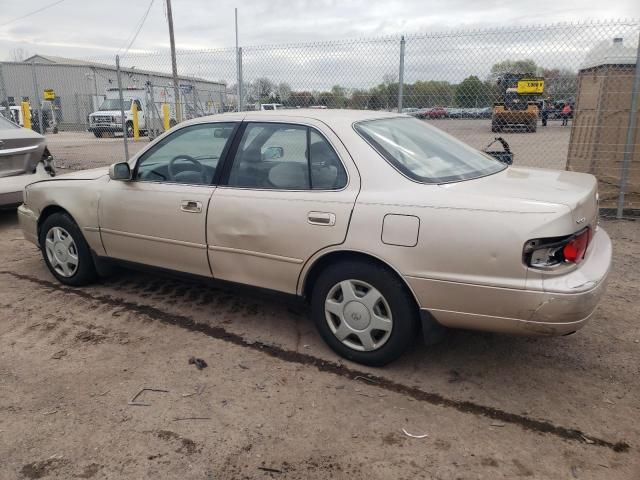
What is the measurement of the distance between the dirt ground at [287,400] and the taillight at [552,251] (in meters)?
0.81

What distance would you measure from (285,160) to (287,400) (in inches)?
58.8

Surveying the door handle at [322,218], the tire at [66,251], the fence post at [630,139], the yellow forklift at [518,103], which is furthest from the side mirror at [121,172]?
the fence post at [630,139]

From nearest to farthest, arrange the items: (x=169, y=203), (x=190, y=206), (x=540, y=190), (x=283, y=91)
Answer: (x=540, y=190)
(x=190, y=206)
(x=169, y=203)
(x=283, y=91)

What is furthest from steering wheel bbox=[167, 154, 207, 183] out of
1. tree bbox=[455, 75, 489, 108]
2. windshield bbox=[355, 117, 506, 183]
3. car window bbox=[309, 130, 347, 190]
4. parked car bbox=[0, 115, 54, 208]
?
tree bbox=[455, 75, 489, 108]

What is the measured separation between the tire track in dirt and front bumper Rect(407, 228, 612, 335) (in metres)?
0.43

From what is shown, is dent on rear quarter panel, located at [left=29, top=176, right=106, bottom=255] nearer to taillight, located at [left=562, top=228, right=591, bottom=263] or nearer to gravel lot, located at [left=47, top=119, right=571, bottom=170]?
taillight, located at [left=562, top=228, right=591, bottom=263]

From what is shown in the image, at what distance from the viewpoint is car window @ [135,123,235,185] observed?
3678 millimetres

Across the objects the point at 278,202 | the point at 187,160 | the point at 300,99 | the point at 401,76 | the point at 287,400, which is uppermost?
the point at 401,76

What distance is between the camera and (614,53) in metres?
6.42

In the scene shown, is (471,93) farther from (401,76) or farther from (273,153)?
(273,153)

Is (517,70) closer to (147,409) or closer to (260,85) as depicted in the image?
(260,85)

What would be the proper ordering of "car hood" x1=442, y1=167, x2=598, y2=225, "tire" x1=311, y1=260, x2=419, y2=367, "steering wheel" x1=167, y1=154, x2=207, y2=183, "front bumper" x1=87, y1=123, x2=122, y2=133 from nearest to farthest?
"car hood" x1=442, y1=167, x2=598, y2=225 → "tire" x1=311, y1=260, x2=419, y2=367 → "steering wheel" x1=167, y1=154, x2=207, y2=183 → "front bumper" x1=87, y1=123, x2=122, y2=133

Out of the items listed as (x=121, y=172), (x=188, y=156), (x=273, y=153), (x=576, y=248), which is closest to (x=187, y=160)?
(x=188, y=156)

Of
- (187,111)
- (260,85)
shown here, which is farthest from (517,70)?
(187,111)
